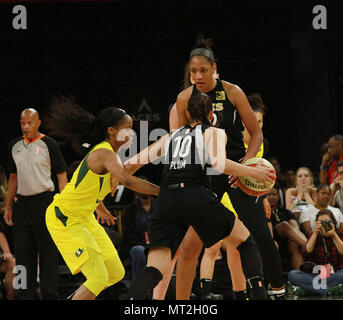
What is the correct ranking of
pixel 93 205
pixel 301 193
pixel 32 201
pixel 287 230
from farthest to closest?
pixel 301 193
pixel 287 230
pixel 32 201
pixel 93 205

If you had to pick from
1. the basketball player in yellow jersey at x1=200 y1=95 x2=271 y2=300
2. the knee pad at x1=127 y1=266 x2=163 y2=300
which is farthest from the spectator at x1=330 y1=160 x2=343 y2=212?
the knee pad at x1=127 y1=266 x2=163 y2=300

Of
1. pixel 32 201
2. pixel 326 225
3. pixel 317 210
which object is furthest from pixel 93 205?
pixel 317 210

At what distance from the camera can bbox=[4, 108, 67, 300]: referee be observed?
5.69m

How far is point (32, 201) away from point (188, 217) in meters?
2.52

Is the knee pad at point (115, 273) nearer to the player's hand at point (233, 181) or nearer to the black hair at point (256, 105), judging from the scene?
the player's hand at point (233, 181)

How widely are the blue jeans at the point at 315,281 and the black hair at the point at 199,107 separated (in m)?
3.02

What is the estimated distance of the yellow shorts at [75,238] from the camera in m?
4.12

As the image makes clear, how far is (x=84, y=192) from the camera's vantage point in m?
4.23

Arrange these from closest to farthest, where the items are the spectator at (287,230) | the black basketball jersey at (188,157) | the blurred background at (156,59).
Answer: the black basketball jersey at (188,157) < the spectator at (287,230) < the blurred background at (156,59)

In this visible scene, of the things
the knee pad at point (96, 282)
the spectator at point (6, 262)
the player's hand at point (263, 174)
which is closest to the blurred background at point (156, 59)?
the spectator at point (6, 262)

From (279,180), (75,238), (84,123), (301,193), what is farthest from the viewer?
(279,180)

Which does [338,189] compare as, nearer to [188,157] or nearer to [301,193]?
[301,193]

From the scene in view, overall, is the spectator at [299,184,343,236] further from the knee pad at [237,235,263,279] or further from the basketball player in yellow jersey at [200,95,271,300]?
the knee pad at [237,235,263,279]
